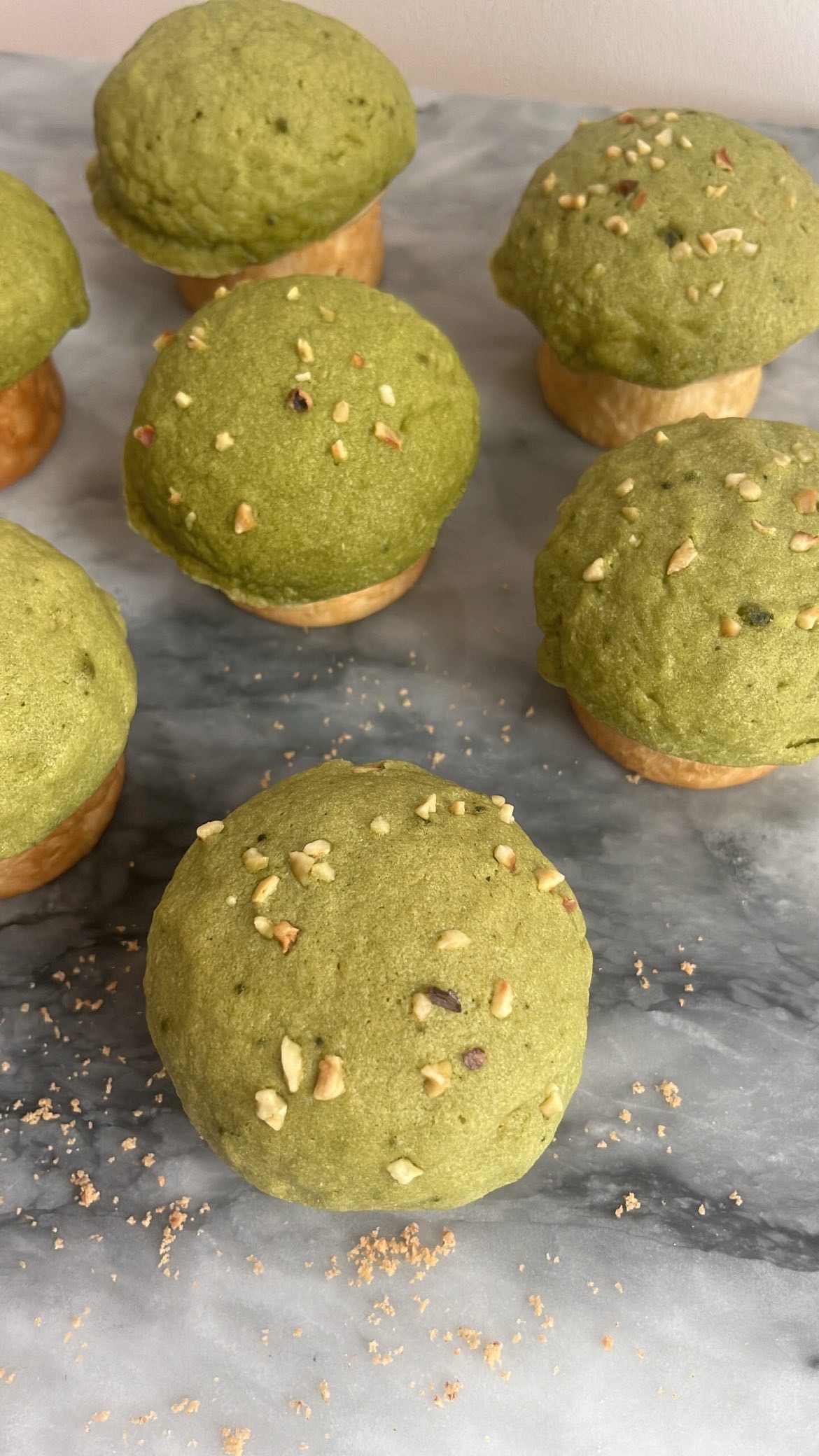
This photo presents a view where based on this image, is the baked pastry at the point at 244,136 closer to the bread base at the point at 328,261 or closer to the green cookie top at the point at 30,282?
the bread base at the point at 328,261

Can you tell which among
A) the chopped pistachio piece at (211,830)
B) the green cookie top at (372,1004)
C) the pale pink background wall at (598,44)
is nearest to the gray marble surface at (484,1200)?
the green cookie top at (372,1004)

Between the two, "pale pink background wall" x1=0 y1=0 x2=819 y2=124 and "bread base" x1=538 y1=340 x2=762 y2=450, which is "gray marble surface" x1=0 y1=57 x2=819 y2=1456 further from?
"pale pink background wall" x1=0 y1=0 x2=819 y2=124

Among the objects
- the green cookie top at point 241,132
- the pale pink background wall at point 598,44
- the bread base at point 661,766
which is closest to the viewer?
the bread base at point 661,766

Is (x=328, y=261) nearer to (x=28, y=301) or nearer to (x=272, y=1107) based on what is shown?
(x=28, y=301)

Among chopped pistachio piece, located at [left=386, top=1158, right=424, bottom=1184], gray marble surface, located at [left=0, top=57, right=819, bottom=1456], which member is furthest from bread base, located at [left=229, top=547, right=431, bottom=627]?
chopped pistachio piece, located at [left=386, top=1158, right=424, bottom=1184]

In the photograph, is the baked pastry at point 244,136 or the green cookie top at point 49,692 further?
the baked pastry at point 244,136

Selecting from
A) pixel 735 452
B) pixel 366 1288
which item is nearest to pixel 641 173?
pixel 735 452

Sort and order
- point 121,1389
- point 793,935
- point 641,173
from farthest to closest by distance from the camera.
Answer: point 641,173, point 793,935, point 121,1389

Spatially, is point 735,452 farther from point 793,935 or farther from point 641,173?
point 793,935
